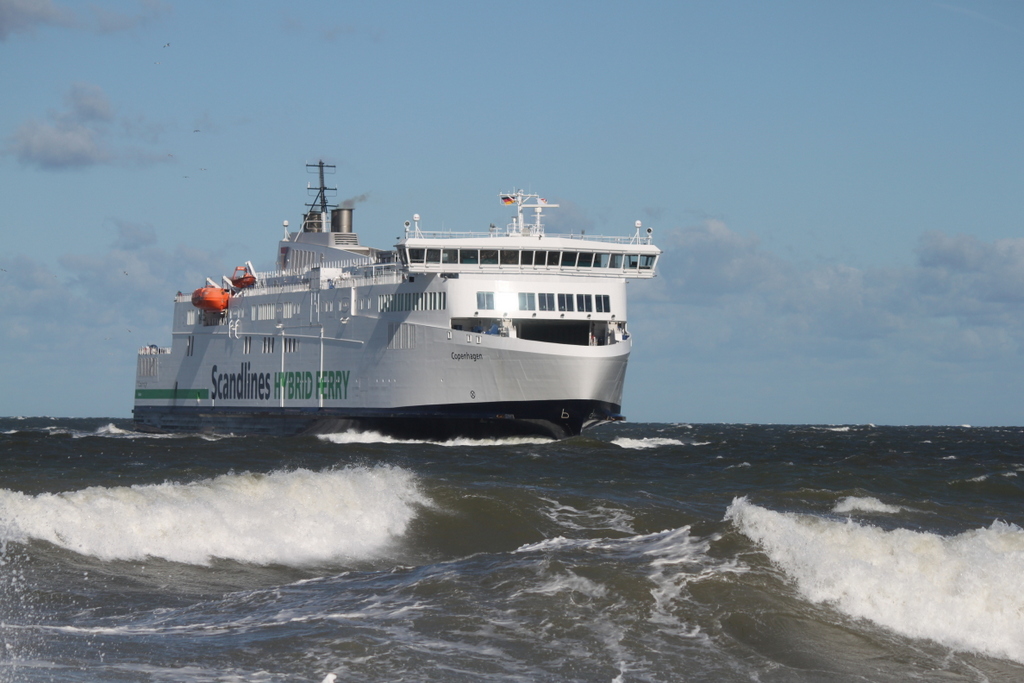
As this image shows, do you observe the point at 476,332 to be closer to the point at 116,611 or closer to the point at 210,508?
the point at 210,508

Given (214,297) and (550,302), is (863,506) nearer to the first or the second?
(550,302)

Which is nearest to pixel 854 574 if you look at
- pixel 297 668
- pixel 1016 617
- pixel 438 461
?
pixel 1016 617

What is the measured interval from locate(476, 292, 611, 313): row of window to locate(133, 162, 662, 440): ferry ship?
5 cm

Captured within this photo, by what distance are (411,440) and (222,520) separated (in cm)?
2683

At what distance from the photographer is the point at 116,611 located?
15.3 metres

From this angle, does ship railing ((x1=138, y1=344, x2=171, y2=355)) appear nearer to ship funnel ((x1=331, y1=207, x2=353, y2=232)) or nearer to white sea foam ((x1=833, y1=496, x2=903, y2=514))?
ship funnel ((x1=331, y1=207, x2=353, y2=232))

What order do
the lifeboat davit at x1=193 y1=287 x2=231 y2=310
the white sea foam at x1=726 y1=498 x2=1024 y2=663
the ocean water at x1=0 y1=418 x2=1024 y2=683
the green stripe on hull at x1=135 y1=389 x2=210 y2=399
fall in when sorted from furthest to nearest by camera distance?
the green stripe on hull at x1=135 y1=389 x2=210 y2=399 → the lifeboat davit at x1=193 y1=287 x2=231 y2=310 → the white sea foam at x1=726 y1=498 x2=1024 y2=663 → the ocean water at x1=0 y1=418 x2=1024 y2=683

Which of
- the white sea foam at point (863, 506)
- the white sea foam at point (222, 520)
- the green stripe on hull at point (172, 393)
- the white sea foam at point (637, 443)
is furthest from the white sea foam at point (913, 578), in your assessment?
the green stripe on hull at point (172, 393)

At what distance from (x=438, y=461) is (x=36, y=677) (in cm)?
2524

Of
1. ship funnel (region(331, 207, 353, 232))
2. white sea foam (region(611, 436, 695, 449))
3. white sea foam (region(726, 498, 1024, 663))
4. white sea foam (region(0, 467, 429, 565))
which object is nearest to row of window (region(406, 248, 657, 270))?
white sea foam (region(611, 436, 695, 449))

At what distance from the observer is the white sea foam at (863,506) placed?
86.9ft

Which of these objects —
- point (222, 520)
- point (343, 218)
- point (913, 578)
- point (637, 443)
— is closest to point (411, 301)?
point (343, 218)

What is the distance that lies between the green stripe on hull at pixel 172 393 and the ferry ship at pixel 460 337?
333 inches

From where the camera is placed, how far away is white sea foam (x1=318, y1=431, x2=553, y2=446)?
148ft
